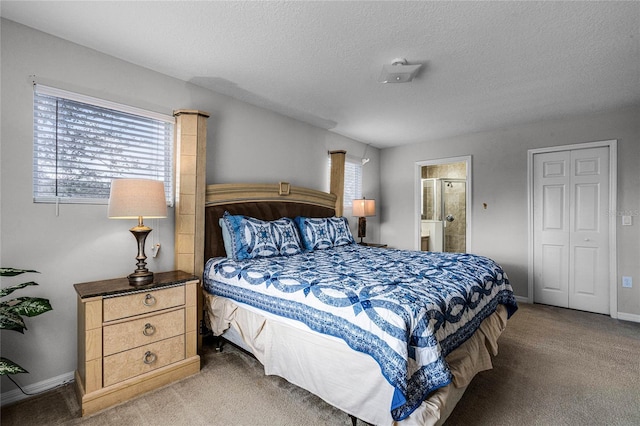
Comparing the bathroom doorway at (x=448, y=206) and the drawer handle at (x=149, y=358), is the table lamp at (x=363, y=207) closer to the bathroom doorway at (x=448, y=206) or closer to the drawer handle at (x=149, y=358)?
the bathroom doorway at (x=448, y=206)

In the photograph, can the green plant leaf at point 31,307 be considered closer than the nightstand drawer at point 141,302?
Yes

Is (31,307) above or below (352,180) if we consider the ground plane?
below

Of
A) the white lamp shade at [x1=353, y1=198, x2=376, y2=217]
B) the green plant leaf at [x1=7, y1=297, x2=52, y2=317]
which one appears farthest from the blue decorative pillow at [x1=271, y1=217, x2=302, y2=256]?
the green plant leaf at [x1=7, y1=297, x2=52, y2=317]

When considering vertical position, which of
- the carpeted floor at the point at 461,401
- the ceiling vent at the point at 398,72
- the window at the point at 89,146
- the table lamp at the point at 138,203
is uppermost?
the ceiling vent at the point at 398,72

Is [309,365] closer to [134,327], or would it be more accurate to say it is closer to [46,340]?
[134,327]

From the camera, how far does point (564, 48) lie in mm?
2258

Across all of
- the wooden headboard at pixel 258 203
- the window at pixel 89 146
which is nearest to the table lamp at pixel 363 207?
the wooden headboard at pixel 258 203

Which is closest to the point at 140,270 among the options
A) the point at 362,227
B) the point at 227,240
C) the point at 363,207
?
the point at 227,240

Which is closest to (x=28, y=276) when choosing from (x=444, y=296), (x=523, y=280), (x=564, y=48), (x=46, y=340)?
(x=46, y=340)

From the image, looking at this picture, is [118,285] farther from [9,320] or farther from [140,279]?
[9,320]

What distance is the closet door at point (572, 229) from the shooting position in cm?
372

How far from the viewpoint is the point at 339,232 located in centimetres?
379

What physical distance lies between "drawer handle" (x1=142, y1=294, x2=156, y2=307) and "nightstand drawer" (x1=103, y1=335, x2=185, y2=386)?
0.28 meters

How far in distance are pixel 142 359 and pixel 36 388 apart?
2.36ft
